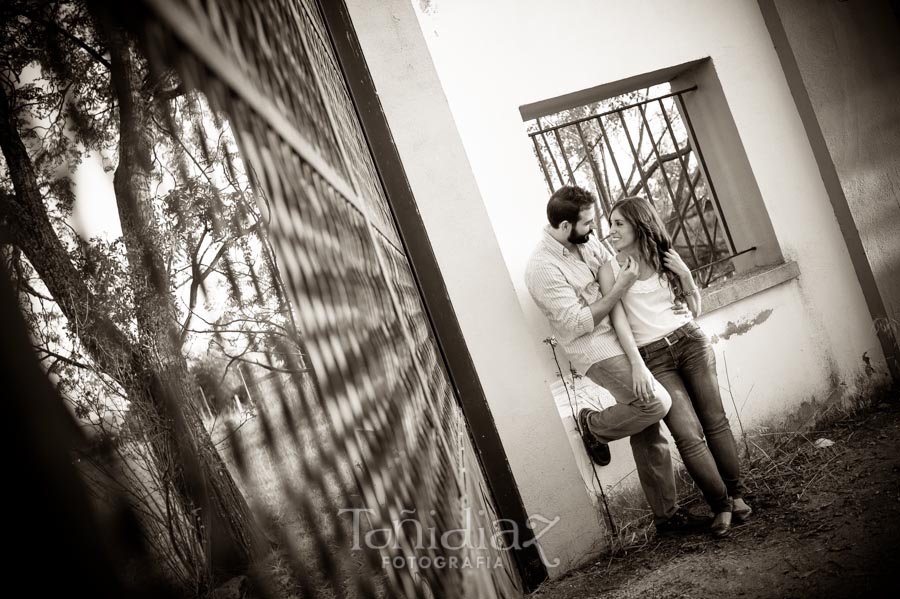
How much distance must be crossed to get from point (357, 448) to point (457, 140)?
9.08ft

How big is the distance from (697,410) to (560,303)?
1.03 meters

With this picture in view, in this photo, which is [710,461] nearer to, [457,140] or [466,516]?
[466,516]

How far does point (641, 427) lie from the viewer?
9.77ft

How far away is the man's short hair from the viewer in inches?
118

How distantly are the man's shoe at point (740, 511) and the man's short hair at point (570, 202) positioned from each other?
5.94ft

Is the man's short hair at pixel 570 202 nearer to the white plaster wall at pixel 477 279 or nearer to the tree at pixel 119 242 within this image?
the white plaster wall at pixel 477 279

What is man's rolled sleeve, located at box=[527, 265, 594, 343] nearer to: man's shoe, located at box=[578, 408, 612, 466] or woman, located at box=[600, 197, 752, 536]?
woman, located at box=[600, 197, 752, 536]

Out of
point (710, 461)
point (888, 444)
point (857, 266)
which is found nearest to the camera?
point (710, 461)

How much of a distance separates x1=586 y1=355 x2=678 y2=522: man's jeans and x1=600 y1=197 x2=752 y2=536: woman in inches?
4.7

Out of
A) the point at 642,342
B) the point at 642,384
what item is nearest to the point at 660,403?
the point at 642,384

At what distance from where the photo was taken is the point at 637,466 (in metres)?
3.14

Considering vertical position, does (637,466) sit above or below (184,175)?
below

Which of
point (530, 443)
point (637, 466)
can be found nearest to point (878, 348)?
point (637, 466)

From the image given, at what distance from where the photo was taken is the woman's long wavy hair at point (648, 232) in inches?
122
